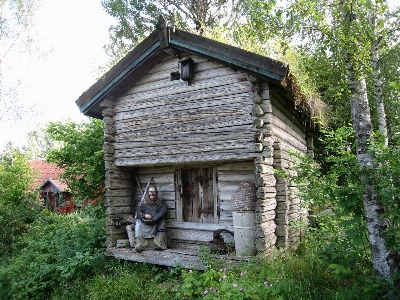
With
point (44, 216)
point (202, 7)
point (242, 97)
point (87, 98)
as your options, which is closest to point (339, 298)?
point (242, 97)

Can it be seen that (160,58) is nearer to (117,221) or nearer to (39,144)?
(117,221)

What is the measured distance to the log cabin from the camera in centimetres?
632

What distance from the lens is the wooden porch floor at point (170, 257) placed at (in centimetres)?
622

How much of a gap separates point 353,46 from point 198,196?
4.75m

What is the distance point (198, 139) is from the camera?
22.7 ft

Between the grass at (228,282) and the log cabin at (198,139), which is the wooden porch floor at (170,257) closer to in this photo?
the log cabin at (198,139)

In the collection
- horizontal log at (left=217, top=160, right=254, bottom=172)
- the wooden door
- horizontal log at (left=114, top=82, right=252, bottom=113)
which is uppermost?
horizontal log at (left=114, top=82, right=252, bottom=113)

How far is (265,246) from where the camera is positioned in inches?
234

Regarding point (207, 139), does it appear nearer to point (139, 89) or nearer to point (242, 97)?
point (242, 97)

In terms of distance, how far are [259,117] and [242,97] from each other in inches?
22.2

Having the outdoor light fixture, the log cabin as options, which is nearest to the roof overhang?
the log cabin

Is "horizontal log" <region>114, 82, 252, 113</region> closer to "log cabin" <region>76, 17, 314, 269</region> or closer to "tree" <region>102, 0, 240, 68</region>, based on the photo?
"log cabin" <region>76, 17, 314, 269</region>

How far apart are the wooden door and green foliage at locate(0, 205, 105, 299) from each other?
2.39m

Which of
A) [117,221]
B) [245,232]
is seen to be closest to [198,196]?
[245,232]
